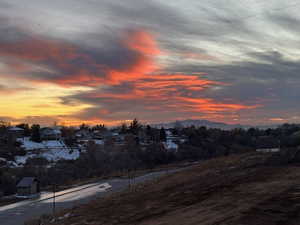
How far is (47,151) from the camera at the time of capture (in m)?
83.6

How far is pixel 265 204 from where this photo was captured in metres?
15.4

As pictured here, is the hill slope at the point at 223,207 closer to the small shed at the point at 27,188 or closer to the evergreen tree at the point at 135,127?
the small shed at the point at 27,188

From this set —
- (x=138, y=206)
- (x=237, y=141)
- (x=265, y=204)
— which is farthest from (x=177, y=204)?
(x=237, y=141)

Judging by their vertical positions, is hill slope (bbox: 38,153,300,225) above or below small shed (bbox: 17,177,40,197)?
above

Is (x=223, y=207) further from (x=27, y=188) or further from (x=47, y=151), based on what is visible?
(x=47, y=151)

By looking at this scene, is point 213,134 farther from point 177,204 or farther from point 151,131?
point 177,204

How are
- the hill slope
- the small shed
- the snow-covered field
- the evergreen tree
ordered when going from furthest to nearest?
the evergreen tree < the snow-covered field < the small shed < the hill slope

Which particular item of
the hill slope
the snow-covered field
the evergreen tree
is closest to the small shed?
the snow-covered field

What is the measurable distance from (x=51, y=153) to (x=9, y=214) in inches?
1953

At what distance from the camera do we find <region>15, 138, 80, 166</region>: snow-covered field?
253 feet

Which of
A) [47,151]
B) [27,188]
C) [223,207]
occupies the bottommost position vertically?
[27,188]

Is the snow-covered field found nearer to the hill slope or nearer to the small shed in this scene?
the small shed

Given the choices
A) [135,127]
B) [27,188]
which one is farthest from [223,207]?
[135,127]

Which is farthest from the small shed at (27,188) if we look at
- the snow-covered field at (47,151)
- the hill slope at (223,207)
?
the hill slope at (223,207)
